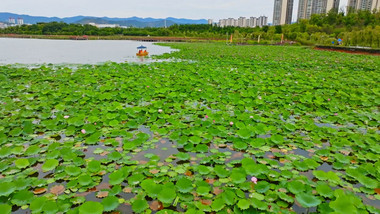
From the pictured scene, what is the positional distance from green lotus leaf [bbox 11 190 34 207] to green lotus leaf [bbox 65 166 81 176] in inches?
12.2

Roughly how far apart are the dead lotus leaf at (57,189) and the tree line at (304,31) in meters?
21.8

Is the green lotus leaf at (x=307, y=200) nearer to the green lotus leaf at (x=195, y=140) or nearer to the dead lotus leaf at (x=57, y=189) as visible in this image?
the green lotus leaf at (x=195, y=140)

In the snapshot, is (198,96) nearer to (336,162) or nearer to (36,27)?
(336,162)

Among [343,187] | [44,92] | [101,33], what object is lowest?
[343,187]

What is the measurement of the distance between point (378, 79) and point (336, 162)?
5.40m

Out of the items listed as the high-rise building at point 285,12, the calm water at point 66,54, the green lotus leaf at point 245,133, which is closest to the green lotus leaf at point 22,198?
the green lotus leaf at point 245,133

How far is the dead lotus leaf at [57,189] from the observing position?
1.79 metres

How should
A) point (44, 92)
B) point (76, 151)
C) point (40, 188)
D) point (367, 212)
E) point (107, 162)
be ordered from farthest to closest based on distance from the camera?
point (44, 92), point (76, 151), point (107, 162), point (40, 188), point (367, 212)

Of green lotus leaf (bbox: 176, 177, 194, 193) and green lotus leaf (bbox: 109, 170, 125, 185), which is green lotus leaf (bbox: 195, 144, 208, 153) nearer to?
green lotus leaf (bbox: 176, 177, 194, 193)

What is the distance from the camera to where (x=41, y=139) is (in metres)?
2.58

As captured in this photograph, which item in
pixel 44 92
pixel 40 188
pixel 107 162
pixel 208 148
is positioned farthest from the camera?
pixel 44 92

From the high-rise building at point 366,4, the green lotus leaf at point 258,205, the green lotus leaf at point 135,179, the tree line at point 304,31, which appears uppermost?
the high-rise building at point 366,4

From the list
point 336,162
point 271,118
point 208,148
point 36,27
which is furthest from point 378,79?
point 36,27

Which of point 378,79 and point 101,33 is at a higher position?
point 101,33
